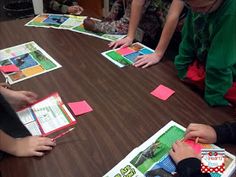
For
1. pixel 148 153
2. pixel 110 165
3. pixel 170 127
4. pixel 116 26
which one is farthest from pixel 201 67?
pixel 116 26

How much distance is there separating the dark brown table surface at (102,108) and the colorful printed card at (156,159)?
0.03 meters

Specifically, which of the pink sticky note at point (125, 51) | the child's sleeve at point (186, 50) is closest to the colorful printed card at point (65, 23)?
the pink sticky note at point (125, 51)

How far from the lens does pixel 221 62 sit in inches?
39.0

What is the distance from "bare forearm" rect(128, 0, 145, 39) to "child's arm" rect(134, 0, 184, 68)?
23 centimetres

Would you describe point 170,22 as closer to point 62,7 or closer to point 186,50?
point 186,50

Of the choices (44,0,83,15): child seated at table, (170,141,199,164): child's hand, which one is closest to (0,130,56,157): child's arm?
(170,141,199,164): child's hand

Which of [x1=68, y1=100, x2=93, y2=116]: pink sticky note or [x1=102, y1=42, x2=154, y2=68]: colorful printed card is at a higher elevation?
[x1=102, y1=42, x2=154, y2=68]: colorful printed card

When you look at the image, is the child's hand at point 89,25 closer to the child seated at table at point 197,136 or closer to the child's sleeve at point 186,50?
the child's sleeve at point 186,50

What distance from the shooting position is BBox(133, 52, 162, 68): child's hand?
135 centimetres

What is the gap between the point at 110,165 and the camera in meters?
0.85

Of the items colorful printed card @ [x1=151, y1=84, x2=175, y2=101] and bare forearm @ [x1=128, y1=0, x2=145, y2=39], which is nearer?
colorful printed card @ [x1=151, y1=84, x2=175, y2=101]

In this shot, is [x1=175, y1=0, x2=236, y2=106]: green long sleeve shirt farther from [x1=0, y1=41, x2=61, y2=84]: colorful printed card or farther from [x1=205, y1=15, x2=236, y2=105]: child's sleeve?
[x1=0, y1=41, x2=61, y2=84]: colorful printed card

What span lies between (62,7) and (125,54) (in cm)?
86

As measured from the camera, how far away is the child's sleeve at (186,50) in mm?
1170
